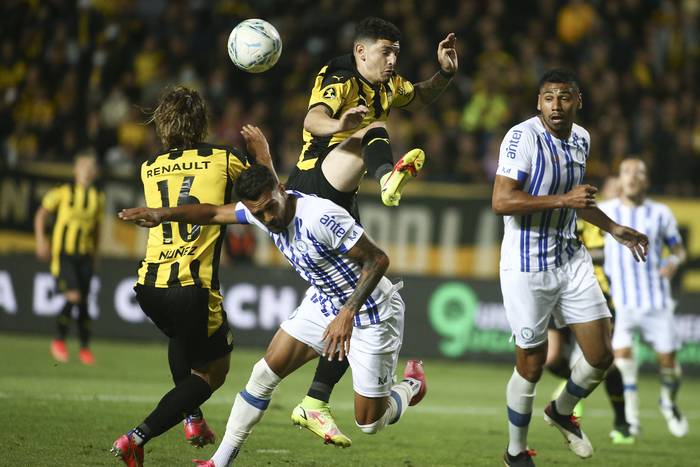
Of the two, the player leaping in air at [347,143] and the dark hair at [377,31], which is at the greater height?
the dark hair at [377,31]

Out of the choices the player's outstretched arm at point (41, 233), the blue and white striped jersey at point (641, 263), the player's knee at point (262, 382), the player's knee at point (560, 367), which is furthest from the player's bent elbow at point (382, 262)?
the player's outstretched arm at point (41, 233)

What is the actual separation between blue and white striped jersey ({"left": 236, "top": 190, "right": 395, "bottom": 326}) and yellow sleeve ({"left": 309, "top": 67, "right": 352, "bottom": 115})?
3.46 ft

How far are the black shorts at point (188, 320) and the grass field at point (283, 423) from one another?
2.76 ft

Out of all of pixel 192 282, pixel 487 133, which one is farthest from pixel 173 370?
pixel 487 133

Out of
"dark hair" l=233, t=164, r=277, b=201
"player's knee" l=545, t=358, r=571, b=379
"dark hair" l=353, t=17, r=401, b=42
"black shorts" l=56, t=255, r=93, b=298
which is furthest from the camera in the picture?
"black shorts" l=56, t=255, r=93, b=298

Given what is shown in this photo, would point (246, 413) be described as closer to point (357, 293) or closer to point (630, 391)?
point (357, 293)

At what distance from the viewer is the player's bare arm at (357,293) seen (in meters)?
6.52

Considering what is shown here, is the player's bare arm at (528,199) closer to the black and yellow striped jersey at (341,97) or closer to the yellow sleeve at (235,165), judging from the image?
the black and yellow striped jersey at (341,97)

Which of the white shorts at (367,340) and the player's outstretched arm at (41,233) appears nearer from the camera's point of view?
the white shorts at (367,340)

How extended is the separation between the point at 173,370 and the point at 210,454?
2.99 feet

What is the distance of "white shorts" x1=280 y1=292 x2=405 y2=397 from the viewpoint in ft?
23.1

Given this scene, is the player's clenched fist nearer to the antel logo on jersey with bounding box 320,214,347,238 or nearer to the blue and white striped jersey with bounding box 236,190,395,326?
the blue and white striped jersey with bounding box 236,190,395,326

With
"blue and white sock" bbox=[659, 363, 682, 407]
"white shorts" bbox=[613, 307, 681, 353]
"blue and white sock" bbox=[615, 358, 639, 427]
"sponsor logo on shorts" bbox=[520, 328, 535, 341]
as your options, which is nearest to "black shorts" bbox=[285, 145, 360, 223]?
"sponsor logo on shorts" bbox=[520, 328, 535, 341]

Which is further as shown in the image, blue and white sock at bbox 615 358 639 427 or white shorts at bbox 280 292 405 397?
blue and white sock at bbox 615 358 639 427
